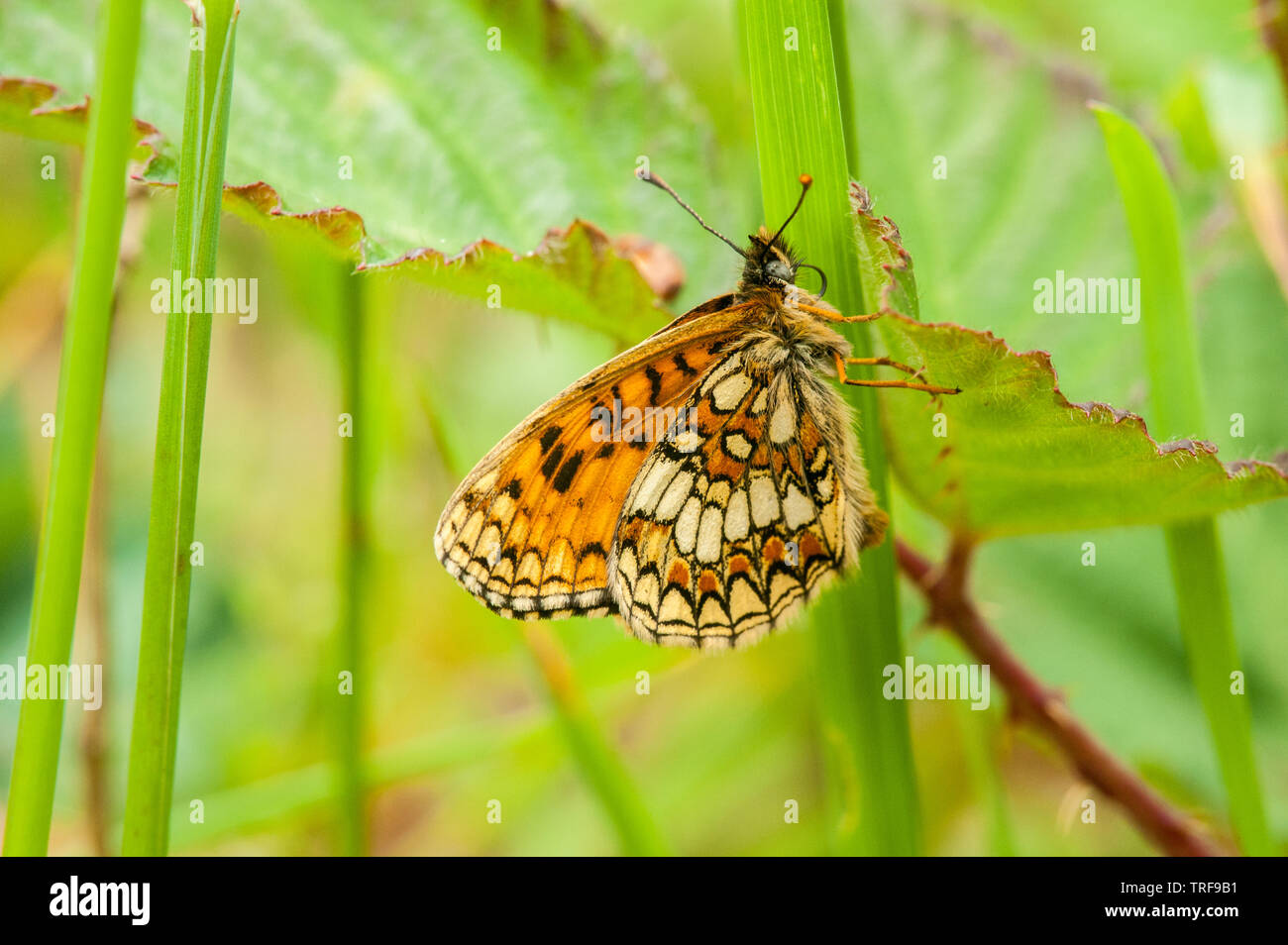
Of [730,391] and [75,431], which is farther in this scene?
A: [730,391]

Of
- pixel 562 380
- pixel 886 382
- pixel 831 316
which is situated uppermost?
pixel 562 380

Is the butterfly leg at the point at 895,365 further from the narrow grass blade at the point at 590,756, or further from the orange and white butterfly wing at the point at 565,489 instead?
the narrow grass blade at the point at 590,756

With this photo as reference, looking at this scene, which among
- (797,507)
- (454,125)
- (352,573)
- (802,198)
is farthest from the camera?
→ (352,573)

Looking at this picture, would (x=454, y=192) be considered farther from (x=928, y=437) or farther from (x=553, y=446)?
(x=928, y=437)

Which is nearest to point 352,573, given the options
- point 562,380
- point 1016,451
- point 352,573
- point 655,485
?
point 352,573

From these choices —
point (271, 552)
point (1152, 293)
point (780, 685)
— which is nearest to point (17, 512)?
point (271, 552)

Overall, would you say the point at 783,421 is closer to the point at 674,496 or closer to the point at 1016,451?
the point at 674,496

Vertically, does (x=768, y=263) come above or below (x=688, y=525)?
above

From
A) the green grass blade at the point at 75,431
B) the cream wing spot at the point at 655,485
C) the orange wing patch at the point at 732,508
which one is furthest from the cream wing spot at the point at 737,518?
the green grass blade at the point at 75,431
